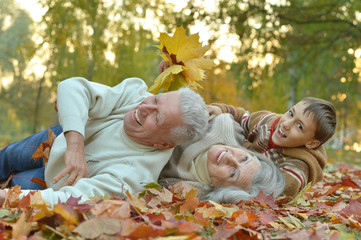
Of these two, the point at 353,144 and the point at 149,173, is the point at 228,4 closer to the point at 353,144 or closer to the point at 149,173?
the point at 149,173

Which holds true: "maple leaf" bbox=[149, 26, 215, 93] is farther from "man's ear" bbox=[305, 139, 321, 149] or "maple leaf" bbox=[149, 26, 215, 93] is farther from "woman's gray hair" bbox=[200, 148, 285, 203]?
"man's ear" bbox=[305, 139, 321, 149]

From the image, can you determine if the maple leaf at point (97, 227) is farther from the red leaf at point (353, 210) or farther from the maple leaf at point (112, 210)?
the red leaf at point (353, 210)

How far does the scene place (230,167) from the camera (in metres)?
2.74

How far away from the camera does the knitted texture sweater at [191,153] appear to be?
288cm

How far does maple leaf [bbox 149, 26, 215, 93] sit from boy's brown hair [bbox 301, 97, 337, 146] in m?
0.86

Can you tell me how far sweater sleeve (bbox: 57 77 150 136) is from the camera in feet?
8.65

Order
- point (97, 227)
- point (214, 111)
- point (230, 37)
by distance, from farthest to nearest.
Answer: point (230, 37)
point (214, 111)
point (97, 227)

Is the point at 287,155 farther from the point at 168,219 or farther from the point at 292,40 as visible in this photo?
the point at 292,40

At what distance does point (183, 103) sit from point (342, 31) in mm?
5747

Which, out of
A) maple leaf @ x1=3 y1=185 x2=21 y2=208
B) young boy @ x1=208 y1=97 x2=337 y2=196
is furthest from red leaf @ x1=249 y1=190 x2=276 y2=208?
maple leaf @ x1=3 y1=185 x2=21 y2=208

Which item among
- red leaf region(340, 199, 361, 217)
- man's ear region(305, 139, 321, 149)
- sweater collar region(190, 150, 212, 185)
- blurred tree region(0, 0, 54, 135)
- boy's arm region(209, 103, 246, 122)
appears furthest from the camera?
blurred tree region(0, 0, 54, 135)

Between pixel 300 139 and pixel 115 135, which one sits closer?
pixel 115 135

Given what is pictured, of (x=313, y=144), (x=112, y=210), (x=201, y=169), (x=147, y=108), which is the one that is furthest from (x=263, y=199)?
(x=112, y=210)

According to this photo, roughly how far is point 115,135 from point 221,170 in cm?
80
